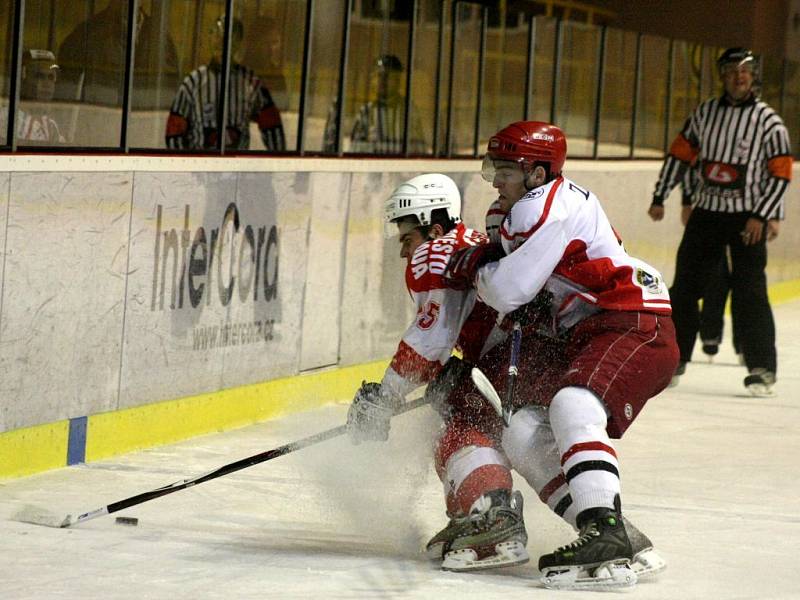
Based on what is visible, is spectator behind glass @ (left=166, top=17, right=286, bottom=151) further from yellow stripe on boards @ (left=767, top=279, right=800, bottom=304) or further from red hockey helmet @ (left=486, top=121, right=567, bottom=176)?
yellow stripe on boards @ (left=767, top=279, right=800, bottom=304)

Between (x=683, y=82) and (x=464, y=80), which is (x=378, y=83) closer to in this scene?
(x=464, y=80)

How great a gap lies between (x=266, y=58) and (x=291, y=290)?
3.71ft

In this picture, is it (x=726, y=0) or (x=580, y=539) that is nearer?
(x=580, y=539)

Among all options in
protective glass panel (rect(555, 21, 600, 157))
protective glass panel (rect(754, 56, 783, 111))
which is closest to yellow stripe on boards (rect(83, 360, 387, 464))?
protective glass panel (rect(555, 21, 600, 157))

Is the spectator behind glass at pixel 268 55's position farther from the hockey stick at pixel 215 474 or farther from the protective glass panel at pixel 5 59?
the hockey stick at pixel 215 474

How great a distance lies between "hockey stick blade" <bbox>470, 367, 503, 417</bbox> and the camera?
4.36m

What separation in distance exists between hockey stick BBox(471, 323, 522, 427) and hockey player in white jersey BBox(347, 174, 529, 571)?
136mm

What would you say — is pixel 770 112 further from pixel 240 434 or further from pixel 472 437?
pixel 472 437

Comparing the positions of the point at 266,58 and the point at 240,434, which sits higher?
the point at 266,58

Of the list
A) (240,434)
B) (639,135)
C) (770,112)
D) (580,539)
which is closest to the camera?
(580,539)

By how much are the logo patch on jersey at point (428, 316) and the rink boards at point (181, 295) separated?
156 cm

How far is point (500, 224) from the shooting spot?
4.63 metres

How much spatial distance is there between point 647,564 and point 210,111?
10.9 ft

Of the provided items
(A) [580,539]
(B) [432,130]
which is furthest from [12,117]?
(B) [432,130]
